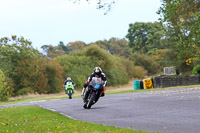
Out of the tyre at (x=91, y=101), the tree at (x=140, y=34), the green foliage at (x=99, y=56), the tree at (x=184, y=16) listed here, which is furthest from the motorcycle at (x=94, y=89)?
the tree at (x=140, y=34)

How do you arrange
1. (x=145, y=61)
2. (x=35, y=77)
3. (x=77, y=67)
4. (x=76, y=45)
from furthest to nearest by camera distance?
1. (x=76, y=45)
2. (x=145, y=61)
3. (x=77, y=67)
4. (x=35, y=77)

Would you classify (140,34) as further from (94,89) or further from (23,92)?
(94,89)

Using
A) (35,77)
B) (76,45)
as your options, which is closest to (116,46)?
(76,45)

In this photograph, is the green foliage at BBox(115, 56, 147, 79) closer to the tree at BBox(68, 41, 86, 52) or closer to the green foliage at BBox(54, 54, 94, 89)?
the green foliage at BBox(54, 54, 94, 89)

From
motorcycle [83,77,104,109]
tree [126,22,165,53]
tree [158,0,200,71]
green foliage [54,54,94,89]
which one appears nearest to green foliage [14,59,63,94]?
green foliage [54,54,94,89]

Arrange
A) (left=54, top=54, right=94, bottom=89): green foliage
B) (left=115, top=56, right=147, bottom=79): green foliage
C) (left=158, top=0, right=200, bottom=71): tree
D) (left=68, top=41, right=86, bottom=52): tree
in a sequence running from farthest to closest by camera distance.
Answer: (left=68, top=41, right=86, bottom=52): tree
(left=115, top=56, right=147, bottom=79): green foliage
(left=54, top=54, right=94, bottom=89): green foliage
(left=158, top=0, right=200, bottom=71): tree

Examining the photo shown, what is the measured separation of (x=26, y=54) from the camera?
55.2 meters

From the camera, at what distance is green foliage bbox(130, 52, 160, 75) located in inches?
3558

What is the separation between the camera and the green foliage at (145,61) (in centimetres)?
9038

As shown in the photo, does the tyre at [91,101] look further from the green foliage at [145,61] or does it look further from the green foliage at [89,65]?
the green foliage at [145,61]

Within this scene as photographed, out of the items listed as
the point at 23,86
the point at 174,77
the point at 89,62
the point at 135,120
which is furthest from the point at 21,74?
the point at 135,120

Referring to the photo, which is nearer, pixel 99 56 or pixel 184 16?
pixel 184 16

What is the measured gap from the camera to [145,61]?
91.0 metres

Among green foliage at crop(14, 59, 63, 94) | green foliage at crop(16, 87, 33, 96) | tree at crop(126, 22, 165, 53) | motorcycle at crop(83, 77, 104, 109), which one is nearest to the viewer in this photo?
motorcycle at crop(83, 77, 104, 109)
